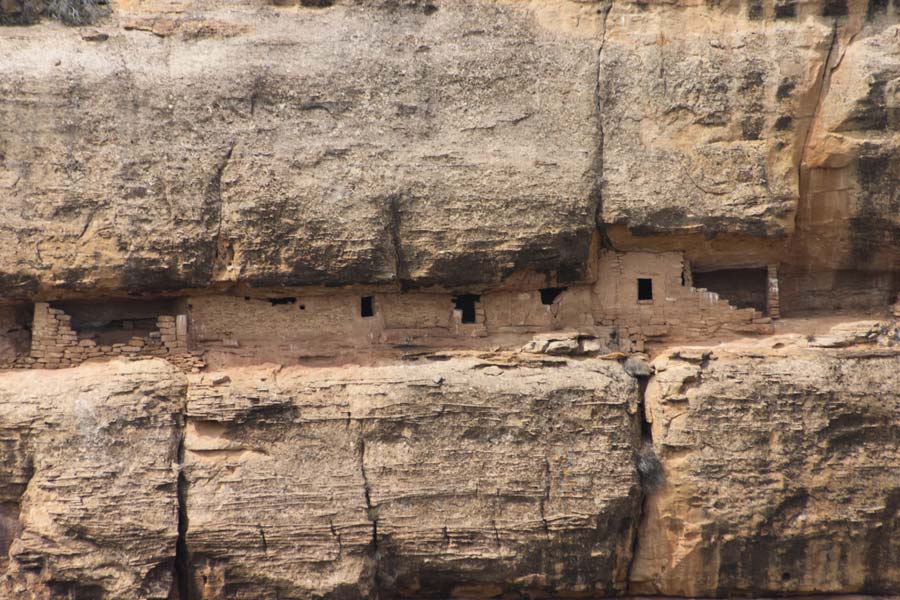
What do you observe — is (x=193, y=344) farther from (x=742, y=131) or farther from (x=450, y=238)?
(x=742, y=131)

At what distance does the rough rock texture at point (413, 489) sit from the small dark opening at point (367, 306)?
1.01 meters

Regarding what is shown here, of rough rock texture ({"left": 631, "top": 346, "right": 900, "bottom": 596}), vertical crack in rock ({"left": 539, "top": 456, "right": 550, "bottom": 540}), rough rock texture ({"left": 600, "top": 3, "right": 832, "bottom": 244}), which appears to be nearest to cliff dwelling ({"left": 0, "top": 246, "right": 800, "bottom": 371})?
rough rock texture ({"left": 600, "top": 3, "right": 832, "bottom": 244})

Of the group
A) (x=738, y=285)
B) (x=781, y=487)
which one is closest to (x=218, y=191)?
(x=738, y=285)

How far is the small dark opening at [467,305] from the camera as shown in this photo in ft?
36.7

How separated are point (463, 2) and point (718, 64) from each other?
96.5 inches

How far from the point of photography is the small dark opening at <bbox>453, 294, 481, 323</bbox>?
36.7 ft

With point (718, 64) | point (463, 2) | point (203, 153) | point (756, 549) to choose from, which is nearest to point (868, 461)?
point (756, 549)

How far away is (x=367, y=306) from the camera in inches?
438

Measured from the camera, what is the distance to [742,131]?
10.7 m

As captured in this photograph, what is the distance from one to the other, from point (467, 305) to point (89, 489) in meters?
3.82

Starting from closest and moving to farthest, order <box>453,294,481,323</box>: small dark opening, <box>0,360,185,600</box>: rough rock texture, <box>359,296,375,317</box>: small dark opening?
<box>0,360,185,600</box>: rough rock texture < <box>359,296,375,317</box>: small dark opening < <box>453,294,481,323</box>: small dark opening

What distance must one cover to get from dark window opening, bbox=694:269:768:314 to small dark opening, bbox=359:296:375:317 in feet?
10.5

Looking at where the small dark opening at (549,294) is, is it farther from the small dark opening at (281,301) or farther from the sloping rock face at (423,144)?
the small dark opening at (281,301)

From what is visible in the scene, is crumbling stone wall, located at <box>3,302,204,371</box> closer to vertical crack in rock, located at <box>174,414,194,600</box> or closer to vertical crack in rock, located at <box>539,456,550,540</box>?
vertical crack in rock, located at <box>174,414,194,600</box>
